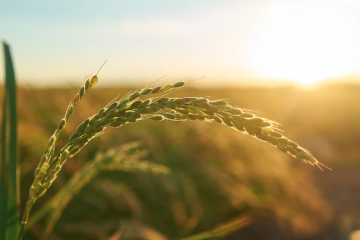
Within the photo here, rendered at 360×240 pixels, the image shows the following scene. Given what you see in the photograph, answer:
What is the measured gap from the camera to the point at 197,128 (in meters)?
4.25

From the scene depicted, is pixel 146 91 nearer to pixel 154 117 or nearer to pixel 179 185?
pixel 154 117

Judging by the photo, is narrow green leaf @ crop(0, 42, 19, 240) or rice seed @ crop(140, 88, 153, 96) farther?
narrow green leaf @ crop(0, 42, 19, 240)

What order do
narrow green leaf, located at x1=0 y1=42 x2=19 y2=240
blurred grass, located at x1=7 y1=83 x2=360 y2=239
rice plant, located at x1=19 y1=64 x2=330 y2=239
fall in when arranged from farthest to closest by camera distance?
1. blurred grass, located at x1=7 y1=83 x2=360 y2=239
2. narrow green leaf, located at x1=0 y1=42 x2=19 y2=240
3. rice plant, located at x1=19 y1=64 x2=330 y2=239

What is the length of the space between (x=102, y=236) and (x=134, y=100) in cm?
180

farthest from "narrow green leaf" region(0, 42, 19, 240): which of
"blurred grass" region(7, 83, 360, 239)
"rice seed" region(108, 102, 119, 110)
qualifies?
"blurred grass" region(7, 83, 360, 239)

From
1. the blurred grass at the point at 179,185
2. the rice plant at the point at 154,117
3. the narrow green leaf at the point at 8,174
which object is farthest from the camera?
the blurred grass at the point at 179,185

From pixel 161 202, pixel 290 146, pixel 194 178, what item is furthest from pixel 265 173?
pixel 290 146

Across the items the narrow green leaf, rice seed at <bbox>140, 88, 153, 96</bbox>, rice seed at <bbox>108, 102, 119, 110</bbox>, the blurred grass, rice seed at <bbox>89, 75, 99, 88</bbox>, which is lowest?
the blurred grass

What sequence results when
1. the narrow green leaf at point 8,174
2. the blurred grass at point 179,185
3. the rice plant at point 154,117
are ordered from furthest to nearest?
the blurred grass at point 179,185 < the narrow green leaf at point 8,174 < the rice plant at point 154,117

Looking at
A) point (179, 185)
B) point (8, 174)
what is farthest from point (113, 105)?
point (179, 185)

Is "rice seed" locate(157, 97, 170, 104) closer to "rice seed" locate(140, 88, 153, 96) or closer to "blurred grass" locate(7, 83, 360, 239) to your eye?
"rice seed" locate(140, 88, 153, 96)

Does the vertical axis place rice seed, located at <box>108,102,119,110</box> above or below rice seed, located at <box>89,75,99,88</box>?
below

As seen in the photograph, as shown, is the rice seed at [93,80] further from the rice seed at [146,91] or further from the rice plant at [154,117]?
the rice seed at [146,91]

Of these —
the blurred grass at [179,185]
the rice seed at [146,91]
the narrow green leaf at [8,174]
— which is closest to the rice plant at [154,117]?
the rice seed at [146,91]
